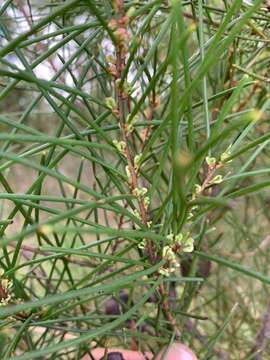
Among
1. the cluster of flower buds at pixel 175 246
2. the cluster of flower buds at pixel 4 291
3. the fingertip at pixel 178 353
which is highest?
the cluster of flower buds at pixel 175 246

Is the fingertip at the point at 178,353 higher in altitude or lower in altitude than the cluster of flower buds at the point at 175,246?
lower

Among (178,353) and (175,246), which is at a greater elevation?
(175,246)

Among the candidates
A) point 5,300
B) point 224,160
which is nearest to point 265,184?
point 224,160

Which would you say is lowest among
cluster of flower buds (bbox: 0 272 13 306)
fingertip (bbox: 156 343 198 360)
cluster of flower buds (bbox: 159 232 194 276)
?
fingertip (bbox: 156 343 198 360)

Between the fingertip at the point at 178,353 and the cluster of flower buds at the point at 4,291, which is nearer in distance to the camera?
the cluster of flower buds at the point at 4,291

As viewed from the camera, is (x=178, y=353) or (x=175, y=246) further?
(x=178, y=353)

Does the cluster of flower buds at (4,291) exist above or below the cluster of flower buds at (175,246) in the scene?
below

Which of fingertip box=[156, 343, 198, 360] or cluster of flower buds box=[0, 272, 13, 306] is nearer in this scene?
cluster of flower buds box=[0, 272, 13, 306]

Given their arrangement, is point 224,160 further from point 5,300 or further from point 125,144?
point 5,300

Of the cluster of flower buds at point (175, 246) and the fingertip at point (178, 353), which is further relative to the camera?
the fingertip at point (178, 353)

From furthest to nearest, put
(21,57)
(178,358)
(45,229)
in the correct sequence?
(178,358), (21,57), (45,229)

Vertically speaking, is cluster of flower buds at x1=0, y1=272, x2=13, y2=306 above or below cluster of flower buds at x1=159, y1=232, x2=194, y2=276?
below
